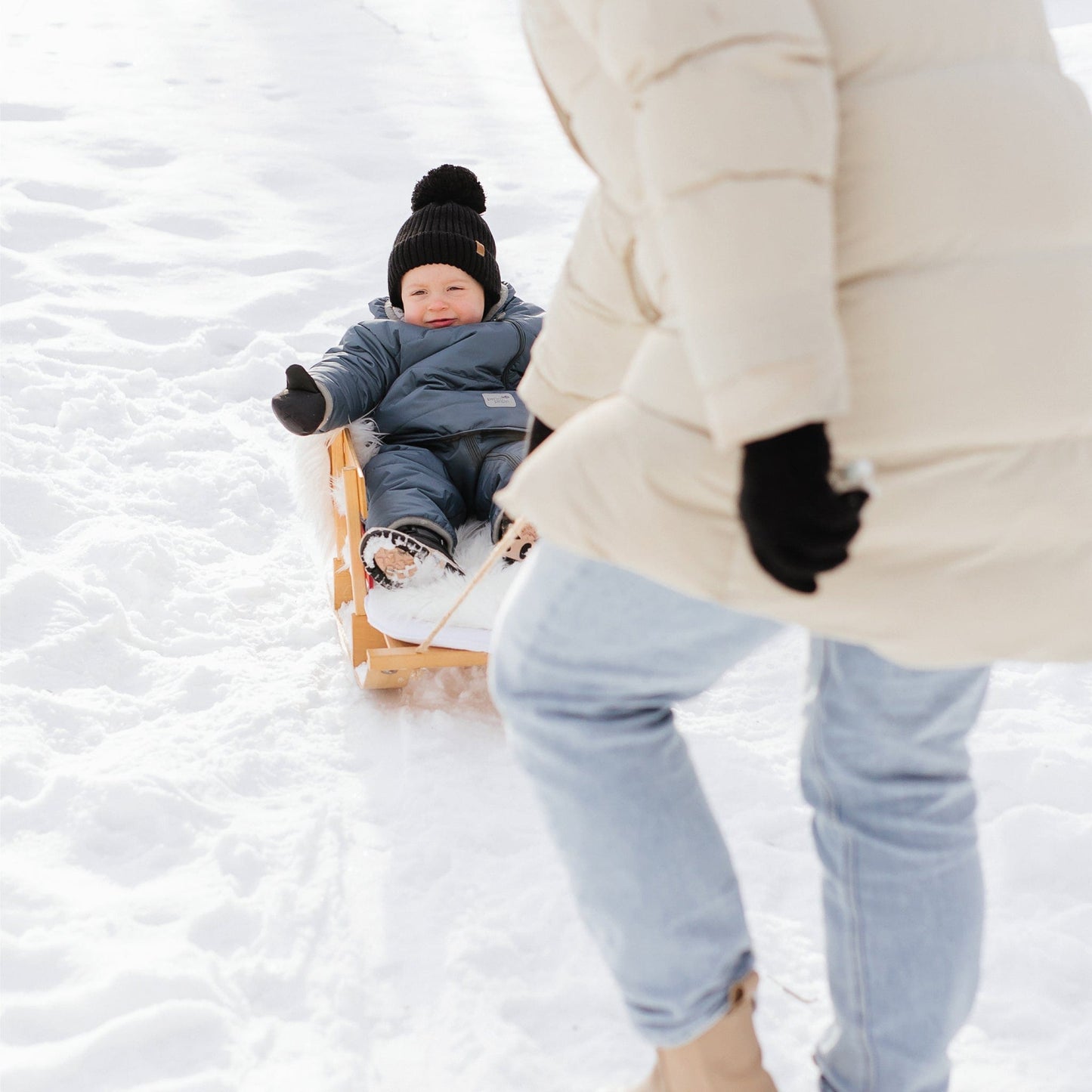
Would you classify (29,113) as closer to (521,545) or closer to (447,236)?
(447,236)

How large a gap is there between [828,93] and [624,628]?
1.21 ft

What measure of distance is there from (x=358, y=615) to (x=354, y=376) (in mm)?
573

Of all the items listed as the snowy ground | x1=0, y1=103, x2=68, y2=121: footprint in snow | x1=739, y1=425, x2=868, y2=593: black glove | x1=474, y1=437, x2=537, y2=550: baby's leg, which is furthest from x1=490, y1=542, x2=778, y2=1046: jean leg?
x1=0, y1=103, x2=68, y2=121: footprint in snow

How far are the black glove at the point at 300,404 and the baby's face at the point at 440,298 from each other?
1.46 ft

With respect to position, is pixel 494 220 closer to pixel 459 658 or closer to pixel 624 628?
pixel 459 658

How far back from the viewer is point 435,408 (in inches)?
93.4

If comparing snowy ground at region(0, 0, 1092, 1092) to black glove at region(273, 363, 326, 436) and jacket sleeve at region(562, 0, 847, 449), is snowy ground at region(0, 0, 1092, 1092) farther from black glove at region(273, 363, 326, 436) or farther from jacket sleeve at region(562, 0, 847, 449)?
jacket sleeve at region(562, 0, 847, 449)

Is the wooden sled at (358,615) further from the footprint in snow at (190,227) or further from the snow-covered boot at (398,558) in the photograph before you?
the footprint in snow at (190,227)

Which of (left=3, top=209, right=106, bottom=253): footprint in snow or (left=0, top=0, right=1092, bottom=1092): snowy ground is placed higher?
(left=0, top=0, right=1092, bottom=1092): snowy ground

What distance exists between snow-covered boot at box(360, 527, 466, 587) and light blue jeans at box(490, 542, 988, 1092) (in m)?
1.08

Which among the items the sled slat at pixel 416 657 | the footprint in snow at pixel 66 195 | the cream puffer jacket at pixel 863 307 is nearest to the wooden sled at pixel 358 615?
the sled slat at pixel 416 657

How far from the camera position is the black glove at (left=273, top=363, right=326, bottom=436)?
215 centimetres

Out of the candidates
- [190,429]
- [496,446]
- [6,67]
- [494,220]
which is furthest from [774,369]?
[6,67]

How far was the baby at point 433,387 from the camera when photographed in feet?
6.80
